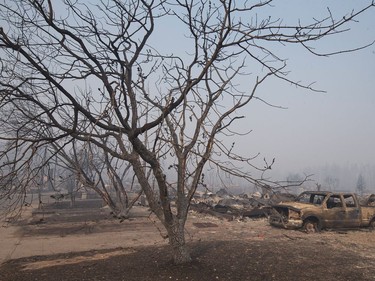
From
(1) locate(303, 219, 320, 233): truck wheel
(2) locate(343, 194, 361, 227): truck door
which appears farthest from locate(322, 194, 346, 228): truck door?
(1) locate(303, 219, 320, 233): truck wheel

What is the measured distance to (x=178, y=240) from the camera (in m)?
5.86

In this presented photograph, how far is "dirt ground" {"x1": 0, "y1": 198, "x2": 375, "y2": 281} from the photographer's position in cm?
582

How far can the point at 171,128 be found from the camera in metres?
6.25

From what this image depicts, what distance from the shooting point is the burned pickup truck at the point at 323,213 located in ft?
39.4

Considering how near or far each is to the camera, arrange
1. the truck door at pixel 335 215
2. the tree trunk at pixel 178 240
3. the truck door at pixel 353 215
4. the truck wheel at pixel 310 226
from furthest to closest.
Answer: the truck door at pixel 353 215 < the truck door at pixel 335 215 < the truck wheel at pixel 310 226 < the tree trunk at pixel 178 240

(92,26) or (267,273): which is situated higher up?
(92,26)

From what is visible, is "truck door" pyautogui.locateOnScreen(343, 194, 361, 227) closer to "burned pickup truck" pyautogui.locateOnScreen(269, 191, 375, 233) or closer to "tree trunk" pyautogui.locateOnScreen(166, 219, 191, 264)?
"burned pickup truck" pyautogui.locateOnScreen(269, 191, 375, 233)

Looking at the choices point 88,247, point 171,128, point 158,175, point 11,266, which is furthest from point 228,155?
point 88,247

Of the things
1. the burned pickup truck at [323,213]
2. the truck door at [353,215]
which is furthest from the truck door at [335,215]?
the truck door at [353,215]

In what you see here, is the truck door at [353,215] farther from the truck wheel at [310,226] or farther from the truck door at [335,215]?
the truck wheel at [310,226]

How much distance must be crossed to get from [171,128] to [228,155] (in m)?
2.09

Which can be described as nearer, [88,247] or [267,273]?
[267,273]

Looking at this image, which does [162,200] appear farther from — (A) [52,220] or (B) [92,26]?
(A) [52,220]

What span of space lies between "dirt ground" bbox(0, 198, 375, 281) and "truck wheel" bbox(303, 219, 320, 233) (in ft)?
1.39
